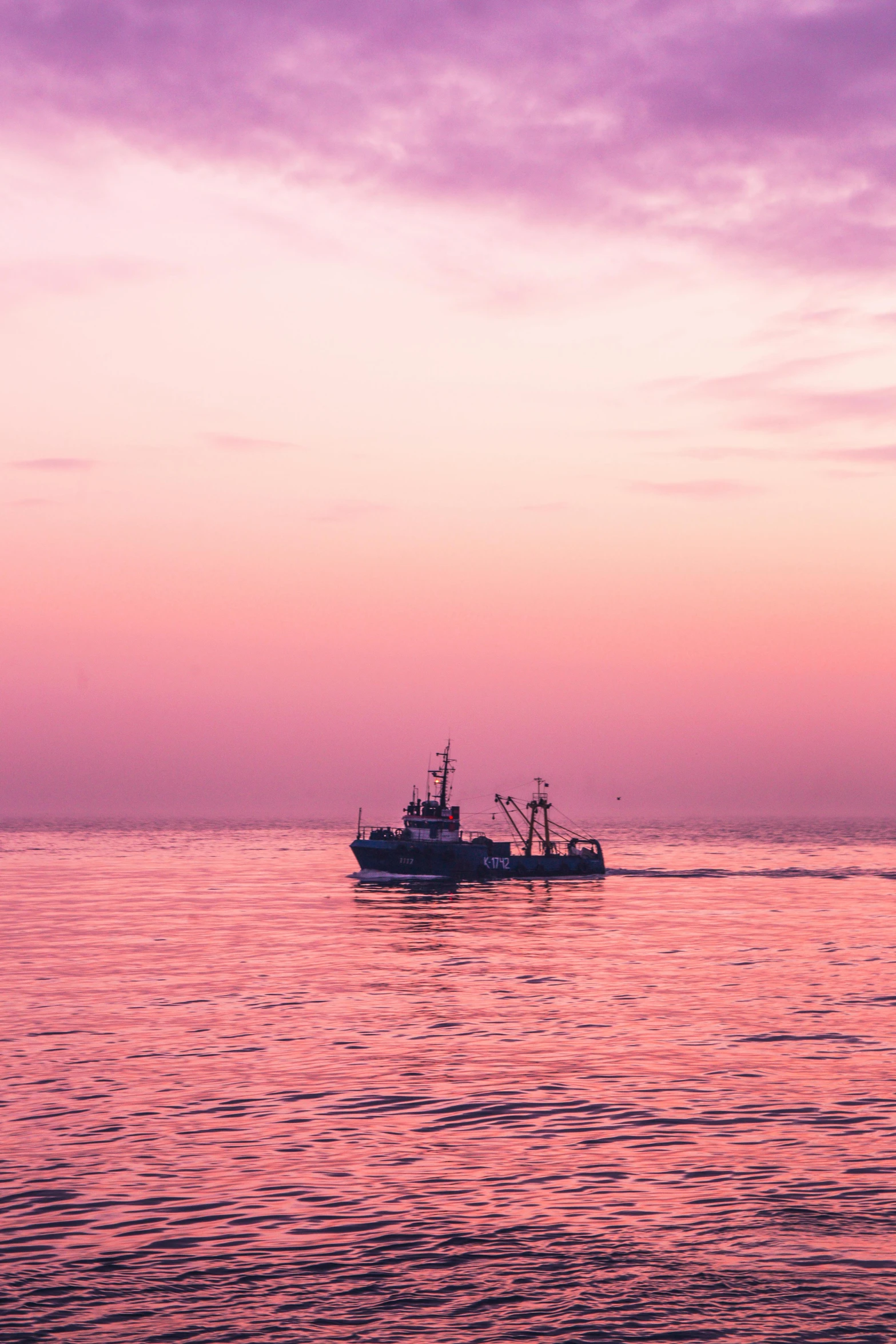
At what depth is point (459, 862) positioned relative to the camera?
141m

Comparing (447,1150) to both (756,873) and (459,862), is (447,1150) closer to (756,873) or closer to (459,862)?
(459,862)

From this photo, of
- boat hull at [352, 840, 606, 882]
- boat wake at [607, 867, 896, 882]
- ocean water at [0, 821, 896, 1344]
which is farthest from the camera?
boat wake at [607, 867, 896, 882]

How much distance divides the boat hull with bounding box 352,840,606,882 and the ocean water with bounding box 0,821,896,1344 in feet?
221

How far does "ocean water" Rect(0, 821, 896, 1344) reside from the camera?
19641mm

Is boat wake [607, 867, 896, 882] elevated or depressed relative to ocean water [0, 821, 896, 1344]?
depressed

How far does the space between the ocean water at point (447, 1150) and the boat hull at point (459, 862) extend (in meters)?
67.2

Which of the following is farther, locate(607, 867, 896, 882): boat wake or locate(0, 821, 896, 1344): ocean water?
locate(607, 867, 896, 882): boat wake

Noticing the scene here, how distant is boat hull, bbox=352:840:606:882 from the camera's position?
13675 cm

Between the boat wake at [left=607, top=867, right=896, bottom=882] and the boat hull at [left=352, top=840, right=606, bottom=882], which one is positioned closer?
the boat hull at [left=352, top=840, right=606, bottom=882]

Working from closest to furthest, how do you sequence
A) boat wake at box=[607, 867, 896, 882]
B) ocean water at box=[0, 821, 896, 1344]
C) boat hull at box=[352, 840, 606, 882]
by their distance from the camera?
ocean water at box=[0, 821, 896, 1344] → boat hull at box=[352, 840, 606, 882] → boat wake at box=[607, 867, 896, 882]

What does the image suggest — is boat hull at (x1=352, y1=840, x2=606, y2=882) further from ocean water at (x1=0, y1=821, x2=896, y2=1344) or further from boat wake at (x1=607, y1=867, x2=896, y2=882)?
ocean water at (x1=0, y1=821, x2=896, y2=1344)

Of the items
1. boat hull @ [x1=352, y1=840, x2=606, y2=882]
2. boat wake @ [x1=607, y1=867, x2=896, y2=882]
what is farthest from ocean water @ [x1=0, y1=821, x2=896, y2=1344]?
boat wake @ [x1=607, y1=867, x2=896, y2=882]

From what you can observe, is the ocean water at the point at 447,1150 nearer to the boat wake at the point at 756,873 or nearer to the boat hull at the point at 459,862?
the boat hull at the point at 459,862

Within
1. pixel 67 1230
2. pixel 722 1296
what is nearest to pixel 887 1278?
pixel 722 1296
